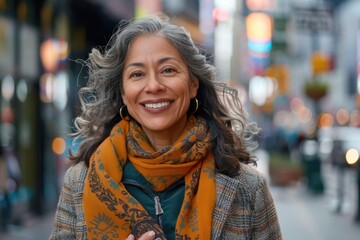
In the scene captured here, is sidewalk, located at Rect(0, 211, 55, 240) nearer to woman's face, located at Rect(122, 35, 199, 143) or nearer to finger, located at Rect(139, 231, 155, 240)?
woman's face, located at Rect(122, 35, 199, 143)

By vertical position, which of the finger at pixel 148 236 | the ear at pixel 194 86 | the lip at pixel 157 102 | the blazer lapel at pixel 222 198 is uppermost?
the ear at pixel 194 86

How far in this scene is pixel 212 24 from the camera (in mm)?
51188

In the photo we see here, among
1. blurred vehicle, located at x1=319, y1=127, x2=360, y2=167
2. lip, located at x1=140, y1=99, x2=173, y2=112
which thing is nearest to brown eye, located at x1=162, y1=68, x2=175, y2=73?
lip, located at x1=140, y1=99, x2=173, y2=112

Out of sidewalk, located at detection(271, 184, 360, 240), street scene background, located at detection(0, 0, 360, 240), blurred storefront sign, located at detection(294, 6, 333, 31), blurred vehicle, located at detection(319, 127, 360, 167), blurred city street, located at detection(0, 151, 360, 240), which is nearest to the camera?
blurred city street, located at detection(0, 151, 360, 240)

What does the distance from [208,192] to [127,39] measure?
0.71 m

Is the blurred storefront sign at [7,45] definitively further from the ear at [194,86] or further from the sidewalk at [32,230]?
the ear at [194,86]

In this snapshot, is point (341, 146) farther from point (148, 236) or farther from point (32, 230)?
point (148, 236)

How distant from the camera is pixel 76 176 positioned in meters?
3.45

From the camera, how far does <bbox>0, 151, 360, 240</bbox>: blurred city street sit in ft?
45.1

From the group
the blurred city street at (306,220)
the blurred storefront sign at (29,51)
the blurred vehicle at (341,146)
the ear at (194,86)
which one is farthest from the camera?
the blurred vehicle at (341,146)

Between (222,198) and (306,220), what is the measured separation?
12935 mm

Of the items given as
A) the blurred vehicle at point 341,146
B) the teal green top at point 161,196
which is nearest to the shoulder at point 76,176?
the teal green top at point 161,196

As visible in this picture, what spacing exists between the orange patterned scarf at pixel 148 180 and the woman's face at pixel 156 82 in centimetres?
10

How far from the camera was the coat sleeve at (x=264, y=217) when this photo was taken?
3.47 m
